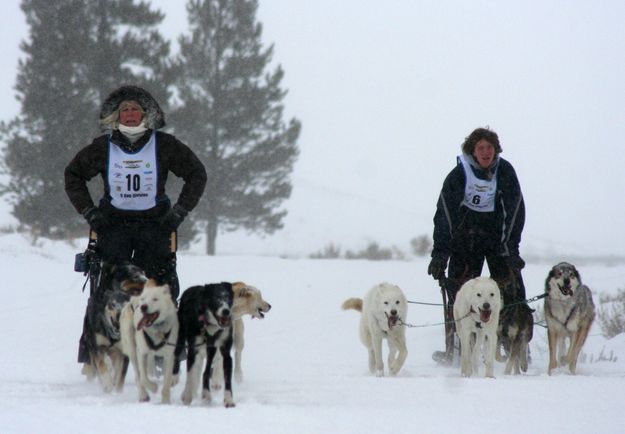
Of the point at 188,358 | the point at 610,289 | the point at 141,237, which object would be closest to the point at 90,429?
the point at 188,358

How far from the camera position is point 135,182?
596 centimetres

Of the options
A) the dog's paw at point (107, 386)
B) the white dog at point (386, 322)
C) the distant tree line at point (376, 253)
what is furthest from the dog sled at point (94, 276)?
the distant tree line at point (376, 253)

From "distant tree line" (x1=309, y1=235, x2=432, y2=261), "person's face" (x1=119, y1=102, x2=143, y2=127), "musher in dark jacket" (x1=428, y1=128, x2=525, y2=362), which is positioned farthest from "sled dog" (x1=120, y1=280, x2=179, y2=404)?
"distant tree line" (x1=309, y1=235, x2=432, y2=261)

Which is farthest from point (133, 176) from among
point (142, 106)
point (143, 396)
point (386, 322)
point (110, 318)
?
point (386, 322)

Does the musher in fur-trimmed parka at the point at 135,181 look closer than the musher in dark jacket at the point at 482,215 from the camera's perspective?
Yes

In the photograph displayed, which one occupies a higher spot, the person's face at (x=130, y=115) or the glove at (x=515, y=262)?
the person's face at (x=130, y=115)

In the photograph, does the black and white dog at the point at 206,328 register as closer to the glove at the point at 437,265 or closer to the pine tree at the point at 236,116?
the glove at the point at 437,265

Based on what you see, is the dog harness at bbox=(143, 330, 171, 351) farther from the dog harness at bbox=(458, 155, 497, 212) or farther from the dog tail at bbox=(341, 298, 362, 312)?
the dog harness at bbox=(458, 155, 497, 212)

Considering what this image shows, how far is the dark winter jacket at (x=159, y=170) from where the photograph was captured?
6027 mm

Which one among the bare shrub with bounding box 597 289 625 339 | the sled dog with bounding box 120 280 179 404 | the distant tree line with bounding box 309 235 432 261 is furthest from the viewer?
the distant tree line with bounding box 309 235 432 261

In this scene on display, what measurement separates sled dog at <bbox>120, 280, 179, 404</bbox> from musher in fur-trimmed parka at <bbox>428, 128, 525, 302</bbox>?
281cm

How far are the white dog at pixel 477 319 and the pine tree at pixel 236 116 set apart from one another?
61.9ft

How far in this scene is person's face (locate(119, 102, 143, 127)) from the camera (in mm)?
6004

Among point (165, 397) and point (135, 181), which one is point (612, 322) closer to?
point (135, 181)
